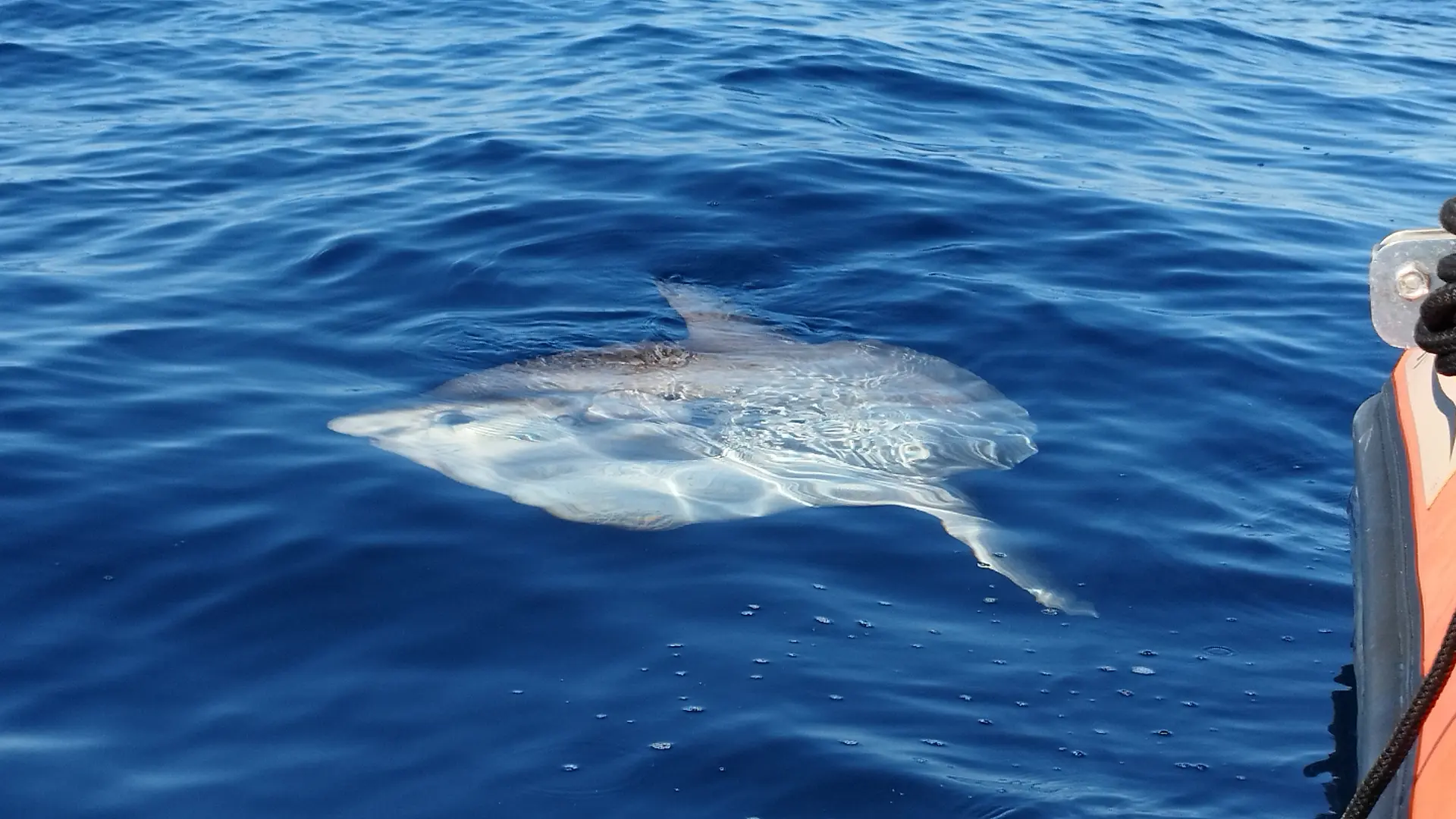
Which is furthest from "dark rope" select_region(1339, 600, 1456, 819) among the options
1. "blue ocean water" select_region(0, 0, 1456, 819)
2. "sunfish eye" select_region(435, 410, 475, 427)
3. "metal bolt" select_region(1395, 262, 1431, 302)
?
"sunfish eye" select_region(435, 410, 475, 427)

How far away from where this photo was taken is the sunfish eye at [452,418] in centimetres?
567

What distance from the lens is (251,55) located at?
13.2 meters

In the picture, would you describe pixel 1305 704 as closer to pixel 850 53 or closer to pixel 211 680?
pixel 211 680

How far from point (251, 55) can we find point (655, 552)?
9858mm

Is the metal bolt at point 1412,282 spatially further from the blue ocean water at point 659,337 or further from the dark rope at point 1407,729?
the blue ocean water at point 659,337

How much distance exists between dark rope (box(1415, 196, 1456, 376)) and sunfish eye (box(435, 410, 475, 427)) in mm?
3548

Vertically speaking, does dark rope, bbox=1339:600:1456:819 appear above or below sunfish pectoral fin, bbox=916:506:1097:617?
above

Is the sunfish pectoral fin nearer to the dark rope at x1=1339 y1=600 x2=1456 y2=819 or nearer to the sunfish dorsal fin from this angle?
the sunfish dorsal fin

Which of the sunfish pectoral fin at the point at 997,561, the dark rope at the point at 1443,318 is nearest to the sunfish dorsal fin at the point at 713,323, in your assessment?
the sunfish pectoral fin at the point at 997,561

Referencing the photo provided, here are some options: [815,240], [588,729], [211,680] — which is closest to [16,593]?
[211,680]

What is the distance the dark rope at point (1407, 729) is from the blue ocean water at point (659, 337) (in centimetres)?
94

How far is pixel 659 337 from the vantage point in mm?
7043

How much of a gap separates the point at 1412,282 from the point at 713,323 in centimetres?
393

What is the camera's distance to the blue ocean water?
4.01m
